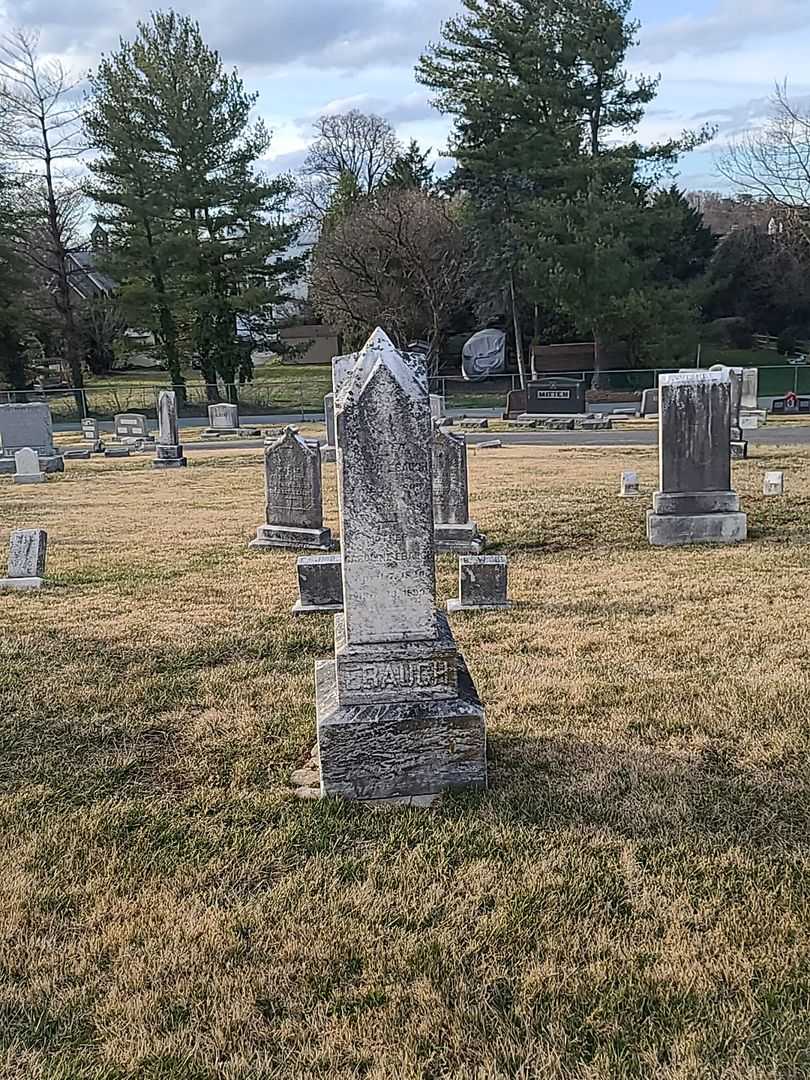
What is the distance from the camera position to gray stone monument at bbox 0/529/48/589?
7730 mm

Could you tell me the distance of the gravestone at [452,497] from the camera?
28.2 feet

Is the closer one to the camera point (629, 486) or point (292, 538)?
point (292, 538)

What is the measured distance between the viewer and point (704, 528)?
8.70 meters

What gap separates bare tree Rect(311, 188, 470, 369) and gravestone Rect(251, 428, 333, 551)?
100ft

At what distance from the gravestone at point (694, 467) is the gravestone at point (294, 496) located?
3.51 meters

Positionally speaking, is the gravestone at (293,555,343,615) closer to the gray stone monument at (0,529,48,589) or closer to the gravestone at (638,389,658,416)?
the gray stone monument at (0,529,48,589)

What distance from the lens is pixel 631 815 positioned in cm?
345

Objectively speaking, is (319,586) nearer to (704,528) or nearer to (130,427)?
(704,528)

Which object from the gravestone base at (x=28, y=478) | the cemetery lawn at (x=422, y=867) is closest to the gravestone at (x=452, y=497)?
the cemetery lawn at (x=422, y=867)

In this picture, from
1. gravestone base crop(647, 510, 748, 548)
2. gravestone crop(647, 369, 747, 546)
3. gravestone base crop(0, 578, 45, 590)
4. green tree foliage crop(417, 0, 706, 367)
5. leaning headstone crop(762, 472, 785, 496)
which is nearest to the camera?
gravestone base crop(0, 578, 45, 590)

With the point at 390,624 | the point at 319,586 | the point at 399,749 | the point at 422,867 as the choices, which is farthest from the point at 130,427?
the point at 422,867

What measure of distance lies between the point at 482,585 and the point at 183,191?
3438 centimetres

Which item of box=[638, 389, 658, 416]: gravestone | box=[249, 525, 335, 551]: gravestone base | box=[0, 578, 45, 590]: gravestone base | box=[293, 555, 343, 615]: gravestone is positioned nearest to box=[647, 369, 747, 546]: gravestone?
box=[249, 525, 335, 551]: gravestone base

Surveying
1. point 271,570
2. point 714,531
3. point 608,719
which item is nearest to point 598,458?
point 714,531
